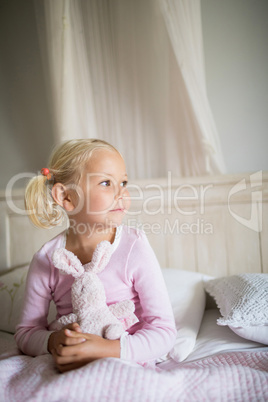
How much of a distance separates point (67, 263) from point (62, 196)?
0.23 m

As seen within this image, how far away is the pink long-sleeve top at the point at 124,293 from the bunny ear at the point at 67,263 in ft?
0.33

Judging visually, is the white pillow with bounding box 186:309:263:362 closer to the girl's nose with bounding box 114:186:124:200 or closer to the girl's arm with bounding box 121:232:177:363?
the girl's arm with bounding box 121:232:177:363

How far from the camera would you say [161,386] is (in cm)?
65

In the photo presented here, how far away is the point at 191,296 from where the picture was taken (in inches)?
49.3

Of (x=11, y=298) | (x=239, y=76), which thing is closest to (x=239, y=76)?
(x=239, y=76)

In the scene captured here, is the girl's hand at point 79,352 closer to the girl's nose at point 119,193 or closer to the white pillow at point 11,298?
the girl's nose at point 119,193

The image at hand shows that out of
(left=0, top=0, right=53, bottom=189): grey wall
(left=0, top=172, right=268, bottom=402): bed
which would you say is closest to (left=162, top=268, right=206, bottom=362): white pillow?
(left=0, top=172, right=268, bottom=402): bed

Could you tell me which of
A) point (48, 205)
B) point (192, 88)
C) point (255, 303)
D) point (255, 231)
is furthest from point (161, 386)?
point (192, 88)

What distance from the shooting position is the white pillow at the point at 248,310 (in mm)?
976

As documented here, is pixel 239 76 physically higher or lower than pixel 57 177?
higher

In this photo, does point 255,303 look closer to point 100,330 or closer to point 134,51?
point 100,330

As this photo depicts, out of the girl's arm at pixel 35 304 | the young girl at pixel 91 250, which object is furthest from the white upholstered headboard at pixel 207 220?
the girl's arm at pixel 35 304

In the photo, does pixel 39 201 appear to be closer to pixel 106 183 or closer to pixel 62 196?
pixel 62 196

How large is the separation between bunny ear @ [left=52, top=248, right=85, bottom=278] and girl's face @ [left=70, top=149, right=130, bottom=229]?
13 cm
